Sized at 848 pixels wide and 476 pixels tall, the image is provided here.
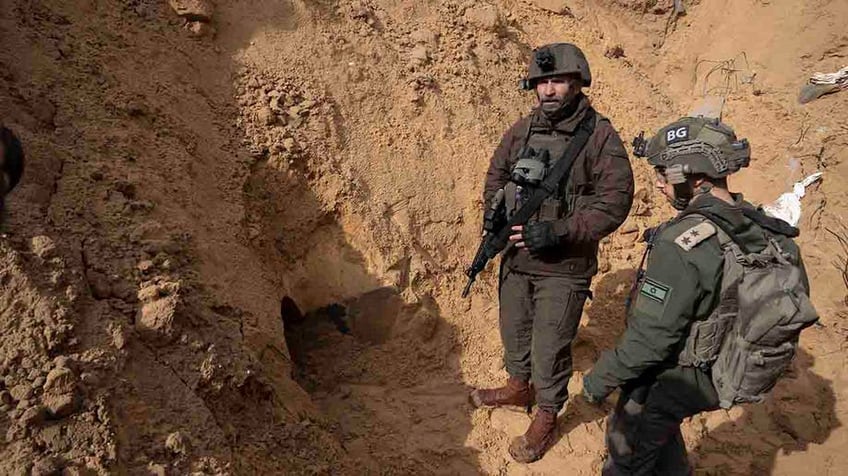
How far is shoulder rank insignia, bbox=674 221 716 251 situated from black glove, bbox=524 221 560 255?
0.83 meters

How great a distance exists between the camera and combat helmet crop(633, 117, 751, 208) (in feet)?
7.82

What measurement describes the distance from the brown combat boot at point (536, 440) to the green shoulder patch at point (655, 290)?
4.43ft

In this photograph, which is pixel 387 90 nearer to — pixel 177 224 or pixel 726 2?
pixel 177 224

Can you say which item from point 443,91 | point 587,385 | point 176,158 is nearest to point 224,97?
point 176,158

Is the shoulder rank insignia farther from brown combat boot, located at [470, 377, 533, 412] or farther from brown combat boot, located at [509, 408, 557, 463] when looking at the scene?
brown combat boot, located at [470, 377, 533, 412]

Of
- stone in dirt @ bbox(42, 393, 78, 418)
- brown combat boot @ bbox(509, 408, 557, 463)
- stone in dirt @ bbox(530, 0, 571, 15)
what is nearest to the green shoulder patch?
brown combat boot @ bbox(509, 408, 557, 463)

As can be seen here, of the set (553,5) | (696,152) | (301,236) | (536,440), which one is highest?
(553,5)

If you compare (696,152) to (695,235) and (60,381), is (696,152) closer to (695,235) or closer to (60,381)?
(695,235)

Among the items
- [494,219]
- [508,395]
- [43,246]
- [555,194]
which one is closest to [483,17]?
[494,219]

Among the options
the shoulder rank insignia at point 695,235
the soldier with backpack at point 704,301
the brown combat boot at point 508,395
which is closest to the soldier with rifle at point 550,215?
the brown combat boot at point 508,395

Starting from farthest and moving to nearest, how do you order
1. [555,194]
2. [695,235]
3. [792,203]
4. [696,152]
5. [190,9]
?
[792,203], [190,9], [555,194], [696,152], [695,235]

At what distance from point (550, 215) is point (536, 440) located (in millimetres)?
1417

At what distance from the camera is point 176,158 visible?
127 inches

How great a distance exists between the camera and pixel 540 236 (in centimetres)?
305
